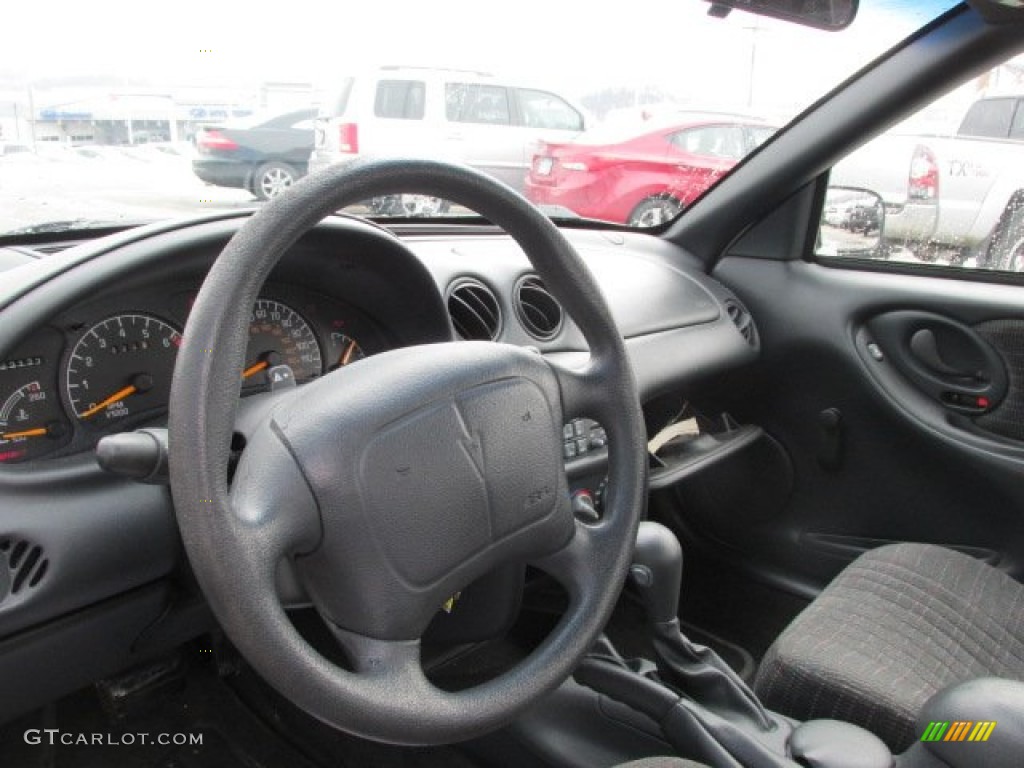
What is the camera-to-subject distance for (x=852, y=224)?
255 centimetres


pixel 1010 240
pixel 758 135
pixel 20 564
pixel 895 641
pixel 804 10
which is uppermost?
pixel 804 10

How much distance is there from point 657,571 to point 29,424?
0.88 m

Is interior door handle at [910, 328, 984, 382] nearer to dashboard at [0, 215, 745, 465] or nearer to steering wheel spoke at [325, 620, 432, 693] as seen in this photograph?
dashboard at [0, 215, 745, 465]

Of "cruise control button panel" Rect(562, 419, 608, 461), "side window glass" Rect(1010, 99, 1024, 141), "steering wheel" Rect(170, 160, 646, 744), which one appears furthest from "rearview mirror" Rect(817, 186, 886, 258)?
"steering wheel" Rect(170, 160, 646, 744)

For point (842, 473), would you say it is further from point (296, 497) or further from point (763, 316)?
point (296, 497)

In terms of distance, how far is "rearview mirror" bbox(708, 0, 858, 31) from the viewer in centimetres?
191

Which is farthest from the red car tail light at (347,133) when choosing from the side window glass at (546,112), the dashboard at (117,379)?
the side window glass at (546,112)

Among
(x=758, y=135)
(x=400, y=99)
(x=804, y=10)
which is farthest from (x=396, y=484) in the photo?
(x=400, y=99)

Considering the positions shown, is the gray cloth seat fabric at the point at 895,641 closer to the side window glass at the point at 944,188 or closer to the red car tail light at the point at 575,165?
the side window glass at the point at 944,188

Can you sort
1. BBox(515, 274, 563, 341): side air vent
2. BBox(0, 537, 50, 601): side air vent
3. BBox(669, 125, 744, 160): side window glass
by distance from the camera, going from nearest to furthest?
BBox(0, 537, 50, 601): side air vent < BBox(515, 274, 563, 341): side air vent < BBox(669, 125, 744, 160): side window glass

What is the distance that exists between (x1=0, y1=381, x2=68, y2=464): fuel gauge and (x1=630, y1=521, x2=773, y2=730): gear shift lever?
0.81 meters

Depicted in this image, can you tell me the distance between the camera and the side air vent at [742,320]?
2.57 metres

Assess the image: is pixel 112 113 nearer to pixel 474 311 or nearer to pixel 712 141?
pixel 474 311

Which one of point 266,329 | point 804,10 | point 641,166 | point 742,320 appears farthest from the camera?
point 641,166
